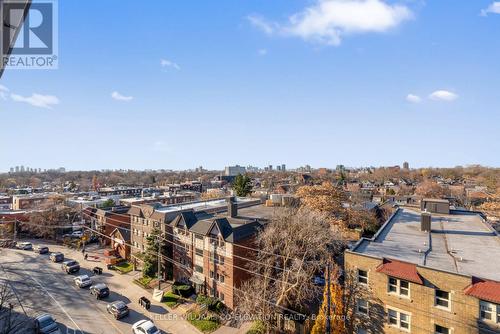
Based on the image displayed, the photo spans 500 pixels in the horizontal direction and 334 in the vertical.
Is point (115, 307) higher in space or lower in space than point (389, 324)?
lower

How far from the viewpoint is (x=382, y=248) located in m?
22.5

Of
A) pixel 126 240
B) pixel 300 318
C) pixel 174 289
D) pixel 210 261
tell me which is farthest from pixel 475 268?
pixel 126 240

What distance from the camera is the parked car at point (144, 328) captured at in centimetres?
2192

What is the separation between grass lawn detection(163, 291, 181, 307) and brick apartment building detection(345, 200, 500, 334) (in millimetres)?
18762

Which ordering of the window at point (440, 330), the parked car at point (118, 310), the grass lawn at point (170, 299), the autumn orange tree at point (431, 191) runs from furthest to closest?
the autumn orange tree at point (431, 191), the grass lawn at point (170, 299), the parked car at point (118, 310), the window at point (440, 330)

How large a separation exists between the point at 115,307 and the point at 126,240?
19241 millimetres

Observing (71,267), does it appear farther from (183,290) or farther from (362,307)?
(362,307)

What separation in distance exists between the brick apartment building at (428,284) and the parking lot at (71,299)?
53.4 ft

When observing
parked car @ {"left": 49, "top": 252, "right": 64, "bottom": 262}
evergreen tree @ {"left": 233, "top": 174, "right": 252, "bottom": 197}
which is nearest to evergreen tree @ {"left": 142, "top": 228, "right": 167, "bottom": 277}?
parked car @ {"left": 49, "top": 252, "right": 64, "bottom": 262}

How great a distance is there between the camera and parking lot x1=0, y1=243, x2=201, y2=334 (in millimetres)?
23844

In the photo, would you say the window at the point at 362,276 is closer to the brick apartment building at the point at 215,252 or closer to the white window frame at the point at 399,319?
the white window frame at the point at 399,319

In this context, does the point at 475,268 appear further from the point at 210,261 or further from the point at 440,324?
the point at 210,261

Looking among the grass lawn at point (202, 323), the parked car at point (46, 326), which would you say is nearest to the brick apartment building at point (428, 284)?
the grass lawn at point (202, 323)

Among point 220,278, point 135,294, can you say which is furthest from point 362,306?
point 135,294
